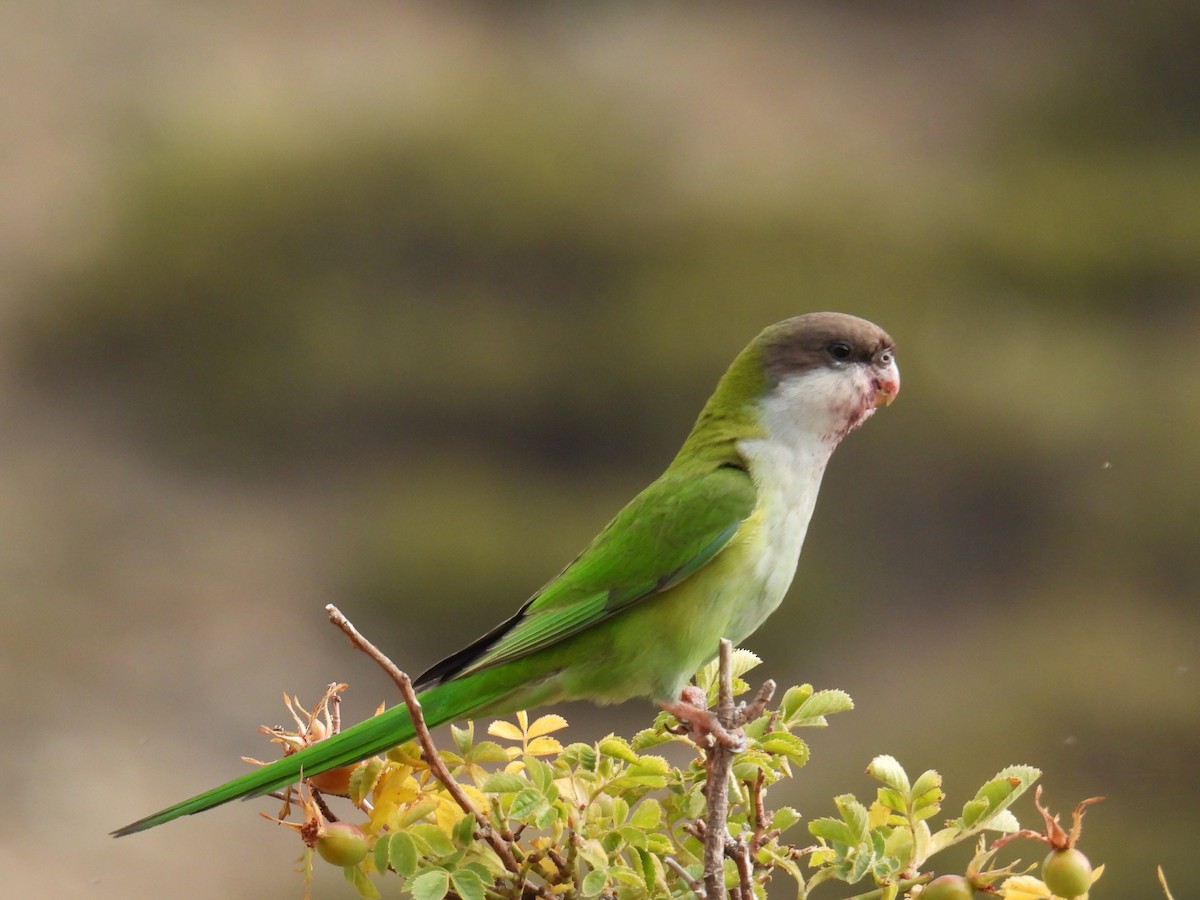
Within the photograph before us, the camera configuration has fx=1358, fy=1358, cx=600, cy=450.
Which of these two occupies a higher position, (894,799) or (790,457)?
A: (790,457)

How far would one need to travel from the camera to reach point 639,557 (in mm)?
2162

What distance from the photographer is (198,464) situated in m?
7.56

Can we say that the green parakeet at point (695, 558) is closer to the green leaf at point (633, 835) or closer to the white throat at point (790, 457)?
the white throat at point (790, 457)

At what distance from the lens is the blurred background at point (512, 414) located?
21.6ft

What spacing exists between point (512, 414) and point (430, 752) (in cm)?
600

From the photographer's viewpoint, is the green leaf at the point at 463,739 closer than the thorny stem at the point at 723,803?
No

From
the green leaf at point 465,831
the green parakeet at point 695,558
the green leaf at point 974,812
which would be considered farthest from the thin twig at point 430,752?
the green parakeet at point 695,558

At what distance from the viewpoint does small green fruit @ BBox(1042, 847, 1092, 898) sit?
1.30 m

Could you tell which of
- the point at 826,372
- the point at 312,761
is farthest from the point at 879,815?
the point at 826,372

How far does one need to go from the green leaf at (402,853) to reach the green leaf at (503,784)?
3.6 inches

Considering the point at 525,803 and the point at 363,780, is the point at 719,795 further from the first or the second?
the point at 363,780

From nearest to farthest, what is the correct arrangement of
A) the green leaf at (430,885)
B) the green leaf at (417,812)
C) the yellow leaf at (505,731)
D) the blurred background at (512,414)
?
the green leaf at (430,885) → the green leaf at (417,812) → the yellow leaf at (505,731) → the blurred background at (512,414)

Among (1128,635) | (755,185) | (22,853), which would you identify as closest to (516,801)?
(22,853)

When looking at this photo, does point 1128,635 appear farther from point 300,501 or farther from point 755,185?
point 300,501
